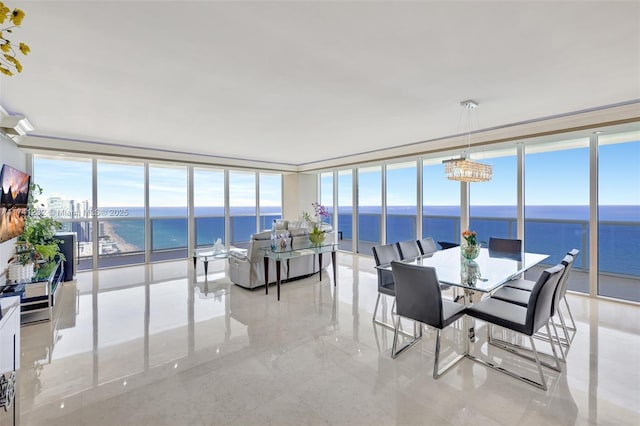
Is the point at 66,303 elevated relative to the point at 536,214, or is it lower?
lower

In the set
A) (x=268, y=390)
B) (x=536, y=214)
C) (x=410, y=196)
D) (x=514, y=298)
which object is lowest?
(x=268, y=390)

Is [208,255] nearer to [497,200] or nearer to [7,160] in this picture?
[7,160]

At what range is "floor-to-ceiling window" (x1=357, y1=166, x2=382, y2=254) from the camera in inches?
288

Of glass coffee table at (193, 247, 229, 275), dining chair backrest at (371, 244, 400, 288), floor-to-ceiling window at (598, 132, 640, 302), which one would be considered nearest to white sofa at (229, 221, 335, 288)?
glass coffee table at (193, 247, 229, 275)

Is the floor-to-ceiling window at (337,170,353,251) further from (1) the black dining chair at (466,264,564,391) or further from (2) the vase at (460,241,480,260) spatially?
(1) the black dining chair at (466,264,564,391)

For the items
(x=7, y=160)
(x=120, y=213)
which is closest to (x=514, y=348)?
(x=7, y=160)

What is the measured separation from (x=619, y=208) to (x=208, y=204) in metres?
7.90

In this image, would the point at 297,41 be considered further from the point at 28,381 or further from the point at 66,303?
the point at 66,303

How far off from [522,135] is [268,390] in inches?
186

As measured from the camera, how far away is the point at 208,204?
7438mm

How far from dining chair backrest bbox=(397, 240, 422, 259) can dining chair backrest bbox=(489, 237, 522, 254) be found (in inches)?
42.1

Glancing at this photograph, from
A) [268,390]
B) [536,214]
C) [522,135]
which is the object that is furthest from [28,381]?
[536,214]

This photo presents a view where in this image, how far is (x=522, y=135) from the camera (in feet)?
14.2

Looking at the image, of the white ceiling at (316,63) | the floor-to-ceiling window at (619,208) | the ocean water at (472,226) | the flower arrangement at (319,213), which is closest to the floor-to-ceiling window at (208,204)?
the ocean water at (472,226)
